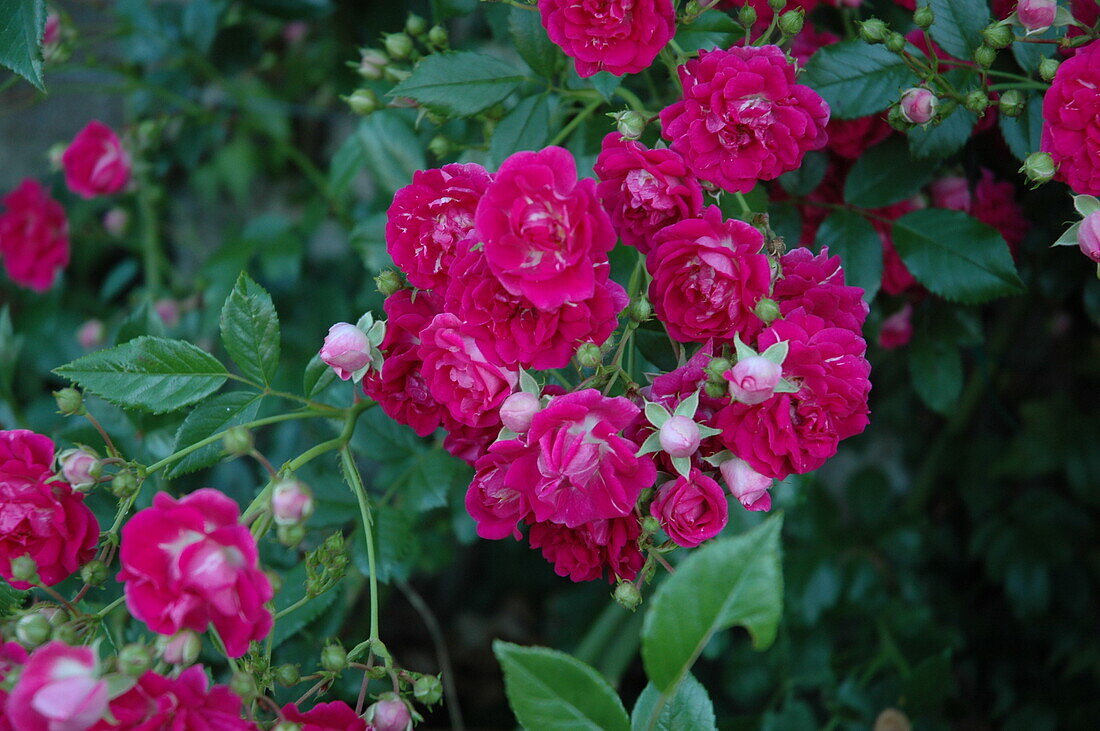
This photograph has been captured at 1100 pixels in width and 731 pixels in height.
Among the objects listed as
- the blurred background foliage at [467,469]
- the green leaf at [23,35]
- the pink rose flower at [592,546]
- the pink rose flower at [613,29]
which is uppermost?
the green leaf at [23,35]

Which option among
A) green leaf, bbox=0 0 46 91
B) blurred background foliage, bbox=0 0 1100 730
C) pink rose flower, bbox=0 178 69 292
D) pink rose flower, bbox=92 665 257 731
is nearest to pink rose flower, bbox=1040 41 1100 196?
blurred background foliage, bbox=0 0 1100 730

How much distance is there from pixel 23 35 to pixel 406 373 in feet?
1.77

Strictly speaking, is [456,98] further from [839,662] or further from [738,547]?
[839,662]

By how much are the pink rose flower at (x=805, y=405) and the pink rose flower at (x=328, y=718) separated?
1.21 ft

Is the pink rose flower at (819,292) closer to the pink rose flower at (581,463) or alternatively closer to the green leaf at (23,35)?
the pink rose flower at (581,463)

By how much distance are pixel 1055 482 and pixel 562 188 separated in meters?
1.59

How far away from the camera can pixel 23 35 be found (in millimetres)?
843

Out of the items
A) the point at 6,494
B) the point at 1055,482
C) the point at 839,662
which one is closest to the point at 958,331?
the point at 839,662

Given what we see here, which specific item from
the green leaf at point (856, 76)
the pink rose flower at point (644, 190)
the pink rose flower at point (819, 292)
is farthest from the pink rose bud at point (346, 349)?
the green leaf at point (856, 76)

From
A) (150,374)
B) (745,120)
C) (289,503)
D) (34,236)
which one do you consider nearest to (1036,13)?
(745,120)

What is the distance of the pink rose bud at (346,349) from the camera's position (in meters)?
0.70

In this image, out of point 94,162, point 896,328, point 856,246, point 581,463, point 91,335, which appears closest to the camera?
point 581,463

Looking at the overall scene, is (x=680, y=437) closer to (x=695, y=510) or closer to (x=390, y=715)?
(x=695, y=510)

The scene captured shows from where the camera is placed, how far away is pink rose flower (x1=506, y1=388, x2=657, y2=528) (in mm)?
618
